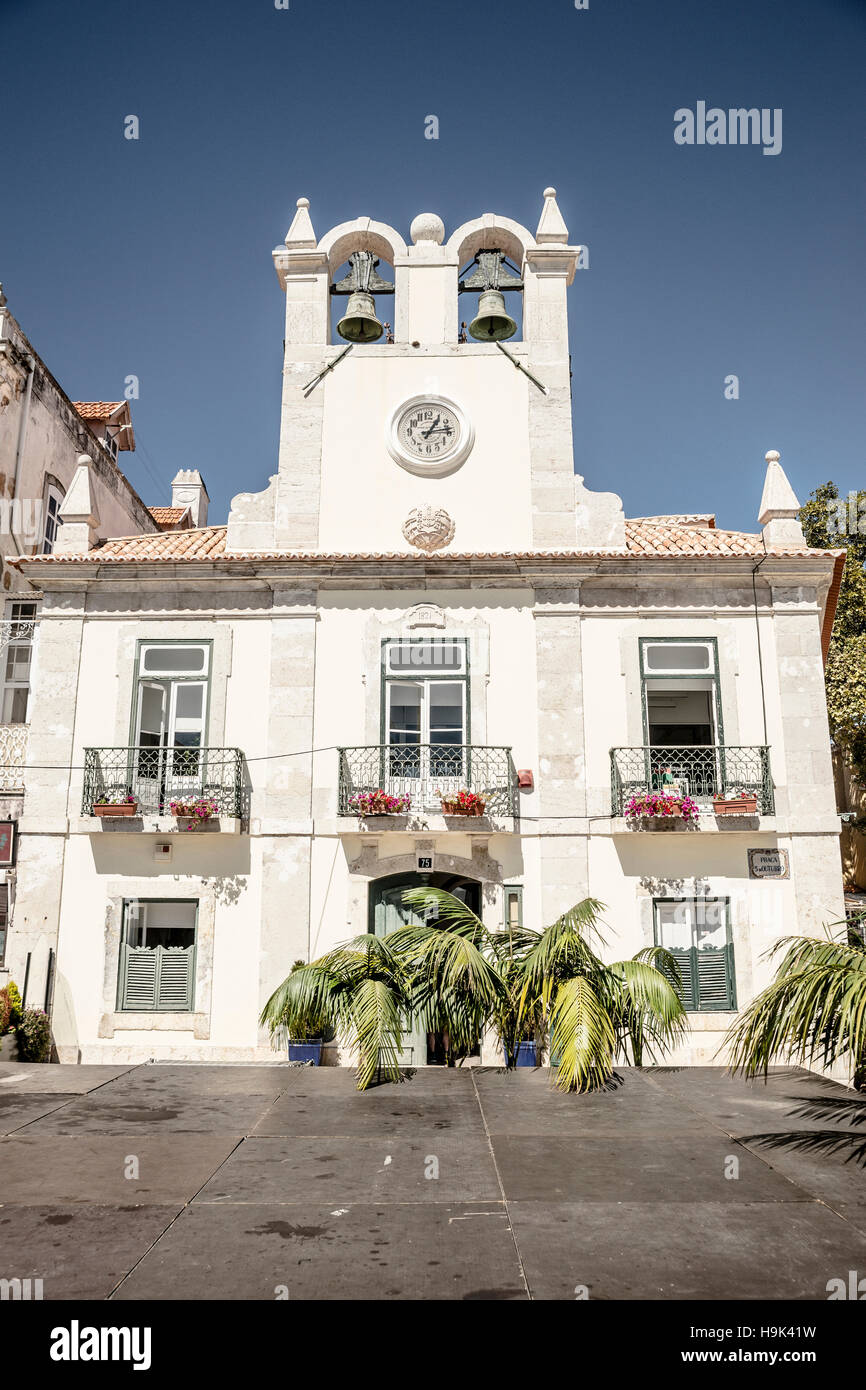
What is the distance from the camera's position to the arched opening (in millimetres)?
13516

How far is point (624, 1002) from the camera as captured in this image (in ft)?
33.6

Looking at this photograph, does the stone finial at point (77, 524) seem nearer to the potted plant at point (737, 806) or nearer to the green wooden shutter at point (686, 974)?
the potted plant at point (737, 806)

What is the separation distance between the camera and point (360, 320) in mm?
15023

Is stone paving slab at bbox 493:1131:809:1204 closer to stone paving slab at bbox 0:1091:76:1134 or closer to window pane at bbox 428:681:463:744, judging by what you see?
stone paving slab at bbox 0:1091:76:1134

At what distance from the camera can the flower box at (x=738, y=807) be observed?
44.0 ft

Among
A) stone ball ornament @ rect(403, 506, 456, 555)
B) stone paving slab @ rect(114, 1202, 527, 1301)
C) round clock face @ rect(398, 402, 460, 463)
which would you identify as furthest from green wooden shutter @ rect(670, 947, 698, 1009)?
round clock face @ rect(398, 402, 460, 463)

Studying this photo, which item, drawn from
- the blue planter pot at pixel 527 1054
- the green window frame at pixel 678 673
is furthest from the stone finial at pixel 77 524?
the blue planter pot at pixel 527 1054

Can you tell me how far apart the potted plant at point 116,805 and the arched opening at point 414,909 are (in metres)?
3.62

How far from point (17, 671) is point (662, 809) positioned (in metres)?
10.6

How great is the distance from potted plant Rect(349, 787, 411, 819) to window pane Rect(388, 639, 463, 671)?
Result: 2.09 m
